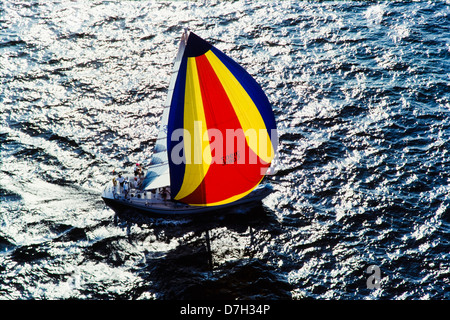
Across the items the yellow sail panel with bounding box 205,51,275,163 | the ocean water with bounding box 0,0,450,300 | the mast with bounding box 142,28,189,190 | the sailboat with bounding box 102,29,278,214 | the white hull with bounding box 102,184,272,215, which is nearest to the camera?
the ocean water with bounding box 0,0,450,300

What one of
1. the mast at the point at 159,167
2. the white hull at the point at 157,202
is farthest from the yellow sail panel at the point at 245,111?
the mast at the point at 159,167

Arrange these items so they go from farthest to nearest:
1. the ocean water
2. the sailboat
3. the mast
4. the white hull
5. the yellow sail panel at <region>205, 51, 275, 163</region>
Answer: the white hull < the mast < the yellow sail panel at <region>205, 51, 275, 163</region> < the sailboat < the ocean water

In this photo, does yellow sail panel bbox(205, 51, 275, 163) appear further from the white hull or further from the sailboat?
the white hull

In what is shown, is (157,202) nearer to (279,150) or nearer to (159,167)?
(159,167)

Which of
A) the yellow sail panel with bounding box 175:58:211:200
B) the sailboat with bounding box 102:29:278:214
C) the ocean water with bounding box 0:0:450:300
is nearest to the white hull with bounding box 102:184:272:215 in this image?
the sailboat with bounding box 102:29:278:214

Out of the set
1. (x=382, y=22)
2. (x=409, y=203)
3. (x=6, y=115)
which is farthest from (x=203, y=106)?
(x=382, y=22)

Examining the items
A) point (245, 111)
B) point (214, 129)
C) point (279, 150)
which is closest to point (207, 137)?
point (214, 129)
